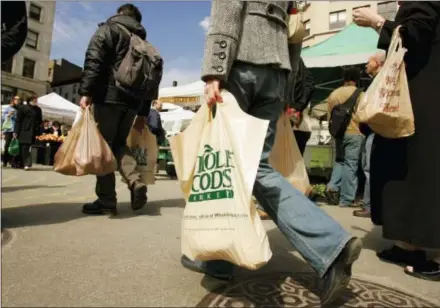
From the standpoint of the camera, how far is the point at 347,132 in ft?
17.1

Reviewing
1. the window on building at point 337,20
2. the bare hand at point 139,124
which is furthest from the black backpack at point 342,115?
the window on building at point 337,20

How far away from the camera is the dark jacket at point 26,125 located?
9.64 m

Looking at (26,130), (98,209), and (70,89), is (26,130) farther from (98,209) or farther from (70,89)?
(70,89)

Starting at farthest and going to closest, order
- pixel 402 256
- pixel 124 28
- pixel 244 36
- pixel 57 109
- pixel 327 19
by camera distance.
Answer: pixel 327 19 → pixel 57 109 → pixel 124 28 → pixel 402 256 → pixel 244 36

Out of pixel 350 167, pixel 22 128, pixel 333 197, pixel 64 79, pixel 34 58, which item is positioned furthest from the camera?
pixel 64 79

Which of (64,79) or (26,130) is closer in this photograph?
(26,130)

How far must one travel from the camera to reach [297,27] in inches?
82.4

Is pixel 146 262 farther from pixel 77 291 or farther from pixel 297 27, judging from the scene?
pixel 297 27

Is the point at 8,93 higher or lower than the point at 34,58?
lower

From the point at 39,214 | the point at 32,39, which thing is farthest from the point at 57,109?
the point at 32,39

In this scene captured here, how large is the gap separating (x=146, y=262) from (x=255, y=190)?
0.79 meters

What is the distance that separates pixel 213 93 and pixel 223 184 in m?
0.45

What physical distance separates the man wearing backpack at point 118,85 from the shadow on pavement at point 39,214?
220 mm

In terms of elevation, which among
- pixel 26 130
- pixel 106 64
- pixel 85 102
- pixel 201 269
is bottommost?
pixel 201 269
